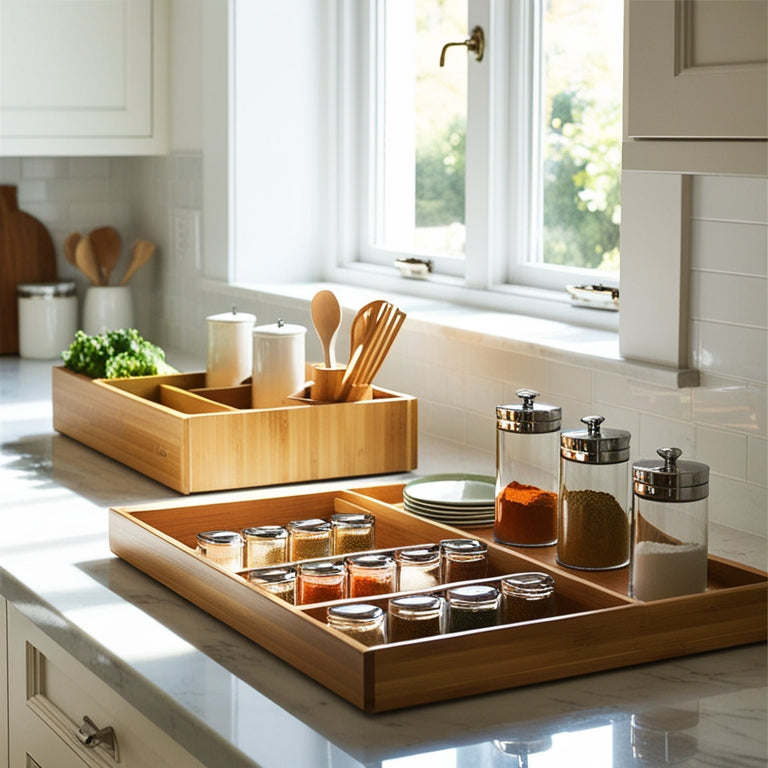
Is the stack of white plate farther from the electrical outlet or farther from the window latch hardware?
the electrical outlet

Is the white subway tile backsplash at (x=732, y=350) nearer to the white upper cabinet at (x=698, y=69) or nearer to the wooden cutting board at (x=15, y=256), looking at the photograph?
the white upper cabinet at (x=698, y=69)

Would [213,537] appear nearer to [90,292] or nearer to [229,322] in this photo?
[229,322]

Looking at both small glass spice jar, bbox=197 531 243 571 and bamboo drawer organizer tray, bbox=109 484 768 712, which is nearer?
bamboo drawer organizer tray, bbox=109 484 768 712

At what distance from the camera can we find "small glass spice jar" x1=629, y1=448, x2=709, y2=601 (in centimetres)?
132

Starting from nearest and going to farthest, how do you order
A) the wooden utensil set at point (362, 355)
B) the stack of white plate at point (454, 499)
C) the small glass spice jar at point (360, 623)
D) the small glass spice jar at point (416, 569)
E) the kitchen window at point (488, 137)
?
the small glass spice jar at point (360, 623), the small glass spice jar at point (416, 569), the stack of white plate at point (454, 499), the wooden utensil set at point (362, 355), the kitchen window at point (488, 137)

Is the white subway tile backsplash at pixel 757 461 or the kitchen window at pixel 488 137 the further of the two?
the kitchen window at pixel 488 137

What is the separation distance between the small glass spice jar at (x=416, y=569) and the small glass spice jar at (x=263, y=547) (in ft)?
0.53

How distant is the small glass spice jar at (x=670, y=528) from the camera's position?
52.1 inches

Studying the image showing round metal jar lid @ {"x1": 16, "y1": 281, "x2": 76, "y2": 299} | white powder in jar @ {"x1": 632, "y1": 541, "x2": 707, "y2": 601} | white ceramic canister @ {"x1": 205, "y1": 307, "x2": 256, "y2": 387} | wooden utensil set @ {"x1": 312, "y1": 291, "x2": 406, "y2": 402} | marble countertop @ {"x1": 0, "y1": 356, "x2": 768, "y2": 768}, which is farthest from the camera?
round metal jar lid @ {"x1": 16, "y1": 281, "x2": 76, "y2": 299}

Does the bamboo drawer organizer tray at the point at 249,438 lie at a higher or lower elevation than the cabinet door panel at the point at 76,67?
lower

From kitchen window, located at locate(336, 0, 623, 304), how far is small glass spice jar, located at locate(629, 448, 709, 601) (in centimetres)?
113

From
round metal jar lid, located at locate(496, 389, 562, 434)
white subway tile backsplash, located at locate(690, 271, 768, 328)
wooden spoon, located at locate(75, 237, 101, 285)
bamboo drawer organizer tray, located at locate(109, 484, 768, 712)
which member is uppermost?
wooden spoon, located at locate(75, 237, 101, 285)

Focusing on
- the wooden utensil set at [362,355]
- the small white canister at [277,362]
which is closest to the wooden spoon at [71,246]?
the small white canister at [277,362]

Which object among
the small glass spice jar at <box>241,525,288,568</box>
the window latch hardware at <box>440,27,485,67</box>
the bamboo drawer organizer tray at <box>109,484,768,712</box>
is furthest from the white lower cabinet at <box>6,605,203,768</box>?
the window latch hardware at <box>440,27,485,67</box>
